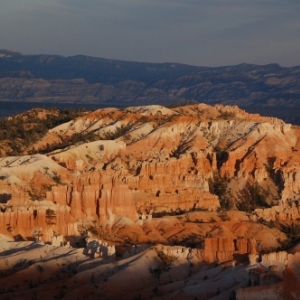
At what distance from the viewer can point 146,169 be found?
96.4 m

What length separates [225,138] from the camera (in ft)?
358

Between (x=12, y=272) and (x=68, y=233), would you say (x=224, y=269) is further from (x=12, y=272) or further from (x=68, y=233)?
(x=68, y=233)

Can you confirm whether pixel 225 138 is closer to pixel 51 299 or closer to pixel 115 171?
pixel 115 171

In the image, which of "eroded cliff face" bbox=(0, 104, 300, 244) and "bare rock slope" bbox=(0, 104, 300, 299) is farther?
"eroded cliff face" bbox=(0, 104, 300, 244)

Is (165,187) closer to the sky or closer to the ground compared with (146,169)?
closer to the ground

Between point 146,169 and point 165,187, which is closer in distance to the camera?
point 165,187

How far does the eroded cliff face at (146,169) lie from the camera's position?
268 feet

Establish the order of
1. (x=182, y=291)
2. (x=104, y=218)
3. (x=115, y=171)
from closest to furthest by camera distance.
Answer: (x=182, y=291) < (x=104, y=218) < (x=115, y=171)

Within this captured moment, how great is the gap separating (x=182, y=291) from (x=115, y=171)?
36.4m

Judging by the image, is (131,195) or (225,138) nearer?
(131,195)

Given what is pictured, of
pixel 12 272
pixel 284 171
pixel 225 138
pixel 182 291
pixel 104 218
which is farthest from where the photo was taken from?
pixel 225 138

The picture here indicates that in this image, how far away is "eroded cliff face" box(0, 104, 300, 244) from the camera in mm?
81562

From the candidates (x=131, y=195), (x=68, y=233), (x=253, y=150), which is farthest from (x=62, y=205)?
(x=253, y=150)

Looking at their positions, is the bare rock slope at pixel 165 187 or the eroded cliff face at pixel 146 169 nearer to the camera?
the bare rock slope at pixel 165 187
